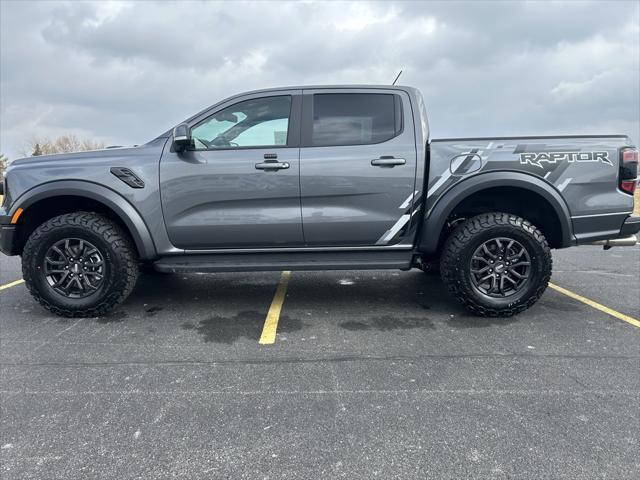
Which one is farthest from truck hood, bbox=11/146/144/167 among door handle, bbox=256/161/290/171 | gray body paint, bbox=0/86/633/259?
door handle, bbox=256/161/290/171

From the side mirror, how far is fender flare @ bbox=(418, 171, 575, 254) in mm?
2140

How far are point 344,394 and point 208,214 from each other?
6.42 ft

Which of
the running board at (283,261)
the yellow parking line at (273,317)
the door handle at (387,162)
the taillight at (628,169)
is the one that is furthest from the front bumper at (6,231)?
the taillight at (628,169)

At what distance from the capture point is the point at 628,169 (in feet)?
11.6

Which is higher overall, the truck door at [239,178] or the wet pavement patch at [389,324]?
the truck door at [239,178]

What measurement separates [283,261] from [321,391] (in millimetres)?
1446

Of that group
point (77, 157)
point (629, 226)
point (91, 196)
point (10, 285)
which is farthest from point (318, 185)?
point (10, 285)

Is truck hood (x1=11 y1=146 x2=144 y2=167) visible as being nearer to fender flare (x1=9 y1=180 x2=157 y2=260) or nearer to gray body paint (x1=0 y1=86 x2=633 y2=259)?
gray body paint (x1=0 y1=86 x2=633 y2=259)

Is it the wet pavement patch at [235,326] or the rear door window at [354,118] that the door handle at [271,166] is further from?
the wet pavement patch at [235,326]

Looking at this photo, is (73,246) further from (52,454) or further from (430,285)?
(430,285)

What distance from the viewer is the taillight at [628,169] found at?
3.52 metres

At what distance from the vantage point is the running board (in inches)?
144

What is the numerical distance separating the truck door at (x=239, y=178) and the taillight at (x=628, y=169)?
2.77 m

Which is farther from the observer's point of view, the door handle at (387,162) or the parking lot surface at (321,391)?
the door handle at (387,162)
